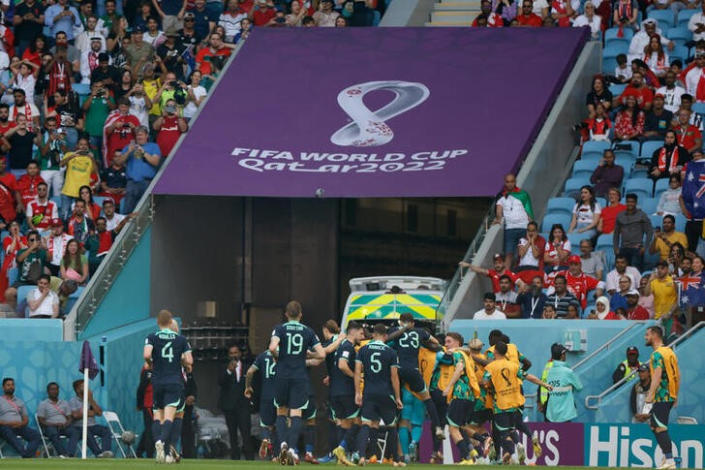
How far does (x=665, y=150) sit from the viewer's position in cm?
3147

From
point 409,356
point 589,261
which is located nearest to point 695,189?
point 589,261

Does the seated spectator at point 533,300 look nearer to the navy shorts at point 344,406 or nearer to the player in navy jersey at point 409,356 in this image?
the player in navy jersey at point 409,356

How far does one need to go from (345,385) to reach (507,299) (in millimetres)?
6066

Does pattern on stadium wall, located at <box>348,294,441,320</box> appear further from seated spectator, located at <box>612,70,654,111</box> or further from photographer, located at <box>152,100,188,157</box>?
photographer, located at <box>152,100,188,157</box>

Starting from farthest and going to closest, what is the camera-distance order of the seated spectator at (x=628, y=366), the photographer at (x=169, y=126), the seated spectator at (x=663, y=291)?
the photographer at (x=169, y=126)
the seated spectator at (x=663, y=291)
the seated spectator at (x=628, y=366)

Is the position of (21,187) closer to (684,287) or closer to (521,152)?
(521,152)

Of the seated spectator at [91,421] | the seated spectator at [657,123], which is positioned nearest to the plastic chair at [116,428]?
the seated spectator at [91,421]

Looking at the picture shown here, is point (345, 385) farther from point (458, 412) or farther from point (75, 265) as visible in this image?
point (75, 265)

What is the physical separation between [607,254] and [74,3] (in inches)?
525

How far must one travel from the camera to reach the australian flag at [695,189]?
2969 cm

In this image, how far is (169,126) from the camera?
3406 cm

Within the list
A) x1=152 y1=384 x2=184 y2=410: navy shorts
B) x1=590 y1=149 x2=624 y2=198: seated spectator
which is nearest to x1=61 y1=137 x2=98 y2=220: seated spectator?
x1=590 y1=149 x2=624 y2=198: seated spectator

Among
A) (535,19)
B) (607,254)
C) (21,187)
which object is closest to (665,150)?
(607,254)

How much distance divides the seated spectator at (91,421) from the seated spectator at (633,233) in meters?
8.67
